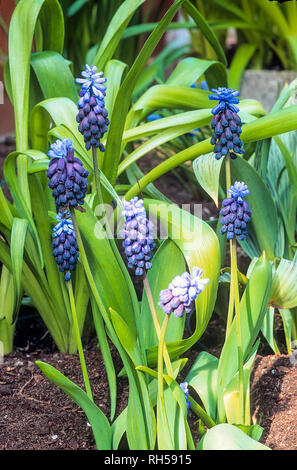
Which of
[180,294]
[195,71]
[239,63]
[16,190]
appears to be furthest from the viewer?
[239,63]

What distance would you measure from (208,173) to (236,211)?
0.26 metres

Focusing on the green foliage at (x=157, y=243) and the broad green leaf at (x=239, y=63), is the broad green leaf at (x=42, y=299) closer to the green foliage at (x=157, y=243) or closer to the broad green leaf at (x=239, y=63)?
the green foliage at (x=157, y=243)

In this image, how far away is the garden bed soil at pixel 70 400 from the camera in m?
1.23

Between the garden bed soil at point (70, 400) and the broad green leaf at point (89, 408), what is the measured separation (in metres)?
0.11

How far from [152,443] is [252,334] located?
0.25 meters

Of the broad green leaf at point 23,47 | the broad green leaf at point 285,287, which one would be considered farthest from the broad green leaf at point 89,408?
the broad green leaf at point 23,47

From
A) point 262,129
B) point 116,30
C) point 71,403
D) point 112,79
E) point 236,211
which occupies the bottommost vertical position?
point 71,403

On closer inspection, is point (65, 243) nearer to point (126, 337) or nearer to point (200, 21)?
point (126, 337)

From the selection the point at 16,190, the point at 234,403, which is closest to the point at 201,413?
the point at 234,403

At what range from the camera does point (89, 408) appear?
111 cm

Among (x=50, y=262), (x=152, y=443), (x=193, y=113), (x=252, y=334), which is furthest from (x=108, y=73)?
(x=152, y=443)

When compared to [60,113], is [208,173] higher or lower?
lower

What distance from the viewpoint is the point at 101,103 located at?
42.5 inches

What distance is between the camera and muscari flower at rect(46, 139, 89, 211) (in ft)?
3.28
